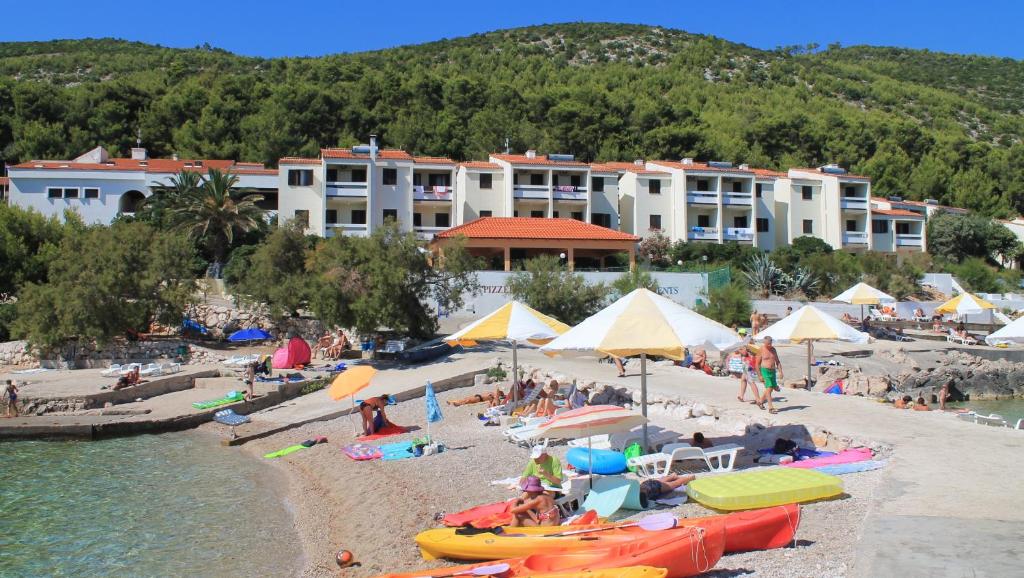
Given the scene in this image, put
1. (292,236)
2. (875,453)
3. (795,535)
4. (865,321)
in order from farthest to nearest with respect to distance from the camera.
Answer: (865,321), (292,236), (875,453), (795,535)

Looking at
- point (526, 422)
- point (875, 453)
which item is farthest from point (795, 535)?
point (526, 422)

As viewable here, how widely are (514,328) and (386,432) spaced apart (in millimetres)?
3466

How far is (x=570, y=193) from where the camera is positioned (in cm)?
4916

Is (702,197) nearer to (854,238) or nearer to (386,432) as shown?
(854,238)

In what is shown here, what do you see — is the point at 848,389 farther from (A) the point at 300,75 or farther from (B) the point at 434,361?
(A) the point at 300,75

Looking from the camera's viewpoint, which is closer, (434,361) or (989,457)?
(989,457)

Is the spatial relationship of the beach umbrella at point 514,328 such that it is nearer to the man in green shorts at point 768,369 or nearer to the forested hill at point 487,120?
the man in green shorts at point 768,369

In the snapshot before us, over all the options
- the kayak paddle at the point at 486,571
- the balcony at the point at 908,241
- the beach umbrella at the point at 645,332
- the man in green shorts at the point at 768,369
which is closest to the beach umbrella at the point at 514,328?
the man in green shorts at the point at 768,369

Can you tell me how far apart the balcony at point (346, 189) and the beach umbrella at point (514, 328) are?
31.2 meters

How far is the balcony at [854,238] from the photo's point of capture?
5400 cm

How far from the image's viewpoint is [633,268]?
36.2 meters

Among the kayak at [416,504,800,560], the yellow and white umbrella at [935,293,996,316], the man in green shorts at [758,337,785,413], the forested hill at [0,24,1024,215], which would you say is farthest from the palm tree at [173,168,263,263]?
the kayak at [416,504,800,560]

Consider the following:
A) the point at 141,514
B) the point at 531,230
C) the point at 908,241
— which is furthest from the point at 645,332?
the point at 908,241

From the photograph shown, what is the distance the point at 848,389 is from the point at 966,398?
8.01m
